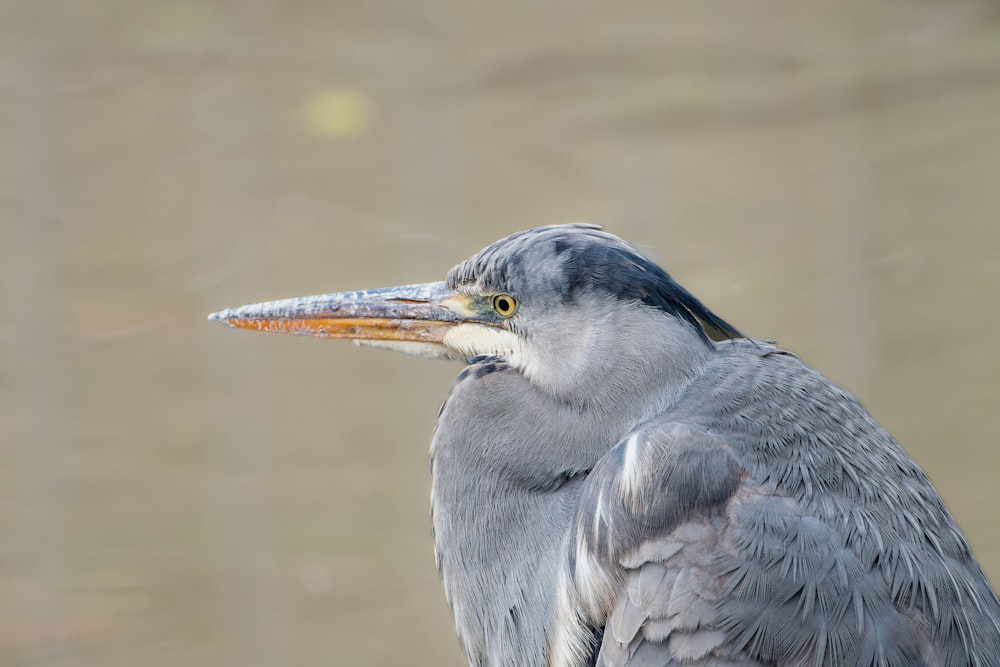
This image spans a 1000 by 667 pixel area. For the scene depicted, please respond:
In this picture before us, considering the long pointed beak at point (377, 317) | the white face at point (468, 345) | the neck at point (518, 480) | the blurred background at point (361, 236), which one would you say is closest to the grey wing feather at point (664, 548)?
the neck at point (518, 480)

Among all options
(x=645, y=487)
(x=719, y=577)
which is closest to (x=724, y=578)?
(x=719, y=577)

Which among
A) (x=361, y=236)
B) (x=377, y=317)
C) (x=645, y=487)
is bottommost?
(x=361, y=236)

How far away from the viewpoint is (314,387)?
3.14 m

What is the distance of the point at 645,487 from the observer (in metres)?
1.48

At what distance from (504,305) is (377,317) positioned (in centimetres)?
25

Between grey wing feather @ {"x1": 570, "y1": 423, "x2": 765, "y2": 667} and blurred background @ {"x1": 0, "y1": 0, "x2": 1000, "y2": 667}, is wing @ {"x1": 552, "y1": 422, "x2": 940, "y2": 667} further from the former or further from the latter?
blurred background @ {"x1": 0, "y1": 0, "x2": 1000, "y2": 667}

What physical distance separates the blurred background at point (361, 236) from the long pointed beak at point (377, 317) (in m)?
1.23

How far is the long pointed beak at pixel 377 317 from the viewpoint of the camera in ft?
6.04

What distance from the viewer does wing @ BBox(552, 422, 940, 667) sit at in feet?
4.63

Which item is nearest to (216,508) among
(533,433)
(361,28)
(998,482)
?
(361,28)

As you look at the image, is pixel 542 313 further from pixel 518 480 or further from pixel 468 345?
pixel 518 480

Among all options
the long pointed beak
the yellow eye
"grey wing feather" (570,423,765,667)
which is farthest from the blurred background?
"grey wing feather" (570,423,765,667)

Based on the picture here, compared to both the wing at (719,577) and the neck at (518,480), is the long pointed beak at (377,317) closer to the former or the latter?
the neck at (518,480)

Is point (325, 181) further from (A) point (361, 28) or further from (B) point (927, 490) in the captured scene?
(B) point (927, 490)
